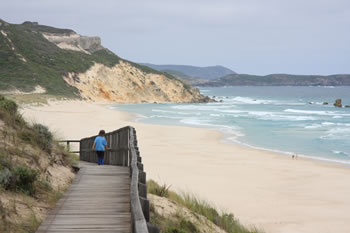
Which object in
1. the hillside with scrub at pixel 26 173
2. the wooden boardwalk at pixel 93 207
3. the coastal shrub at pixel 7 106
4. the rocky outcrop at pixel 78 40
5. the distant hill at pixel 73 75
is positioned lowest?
the wooden boardwalk at pixel 93 207

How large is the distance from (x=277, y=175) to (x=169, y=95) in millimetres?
71109

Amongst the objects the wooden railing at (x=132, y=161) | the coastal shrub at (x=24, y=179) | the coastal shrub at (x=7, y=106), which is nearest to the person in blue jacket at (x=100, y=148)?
the wooden railing at (x=132, y=161)

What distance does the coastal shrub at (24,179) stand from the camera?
583 cm

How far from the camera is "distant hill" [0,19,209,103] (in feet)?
214

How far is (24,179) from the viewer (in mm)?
5902

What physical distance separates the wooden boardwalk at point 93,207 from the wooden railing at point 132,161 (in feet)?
1.38

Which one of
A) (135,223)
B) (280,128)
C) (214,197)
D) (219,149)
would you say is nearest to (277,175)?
(214,197)

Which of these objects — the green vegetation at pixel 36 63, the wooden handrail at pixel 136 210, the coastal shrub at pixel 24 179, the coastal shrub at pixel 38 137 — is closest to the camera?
the wooden handrail at pixel 136 210

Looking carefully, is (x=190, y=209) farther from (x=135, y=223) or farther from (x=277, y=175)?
(x=277, y=175)

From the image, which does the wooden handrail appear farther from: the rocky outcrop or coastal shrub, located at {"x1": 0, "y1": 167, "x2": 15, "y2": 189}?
the rocky outcrop

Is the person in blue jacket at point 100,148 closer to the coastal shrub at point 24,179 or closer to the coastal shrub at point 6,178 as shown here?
the coastal shrub at point 24,179

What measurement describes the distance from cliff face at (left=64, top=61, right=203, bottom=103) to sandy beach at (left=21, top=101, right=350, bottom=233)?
160ft

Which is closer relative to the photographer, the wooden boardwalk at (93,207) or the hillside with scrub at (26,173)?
the wooden boardwalk at (93,207)

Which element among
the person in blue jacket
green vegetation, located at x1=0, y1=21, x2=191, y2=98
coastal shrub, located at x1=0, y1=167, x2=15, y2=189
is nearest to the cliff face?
green vegetation, located at x1=0, y1=21, x2=191, y2=98
